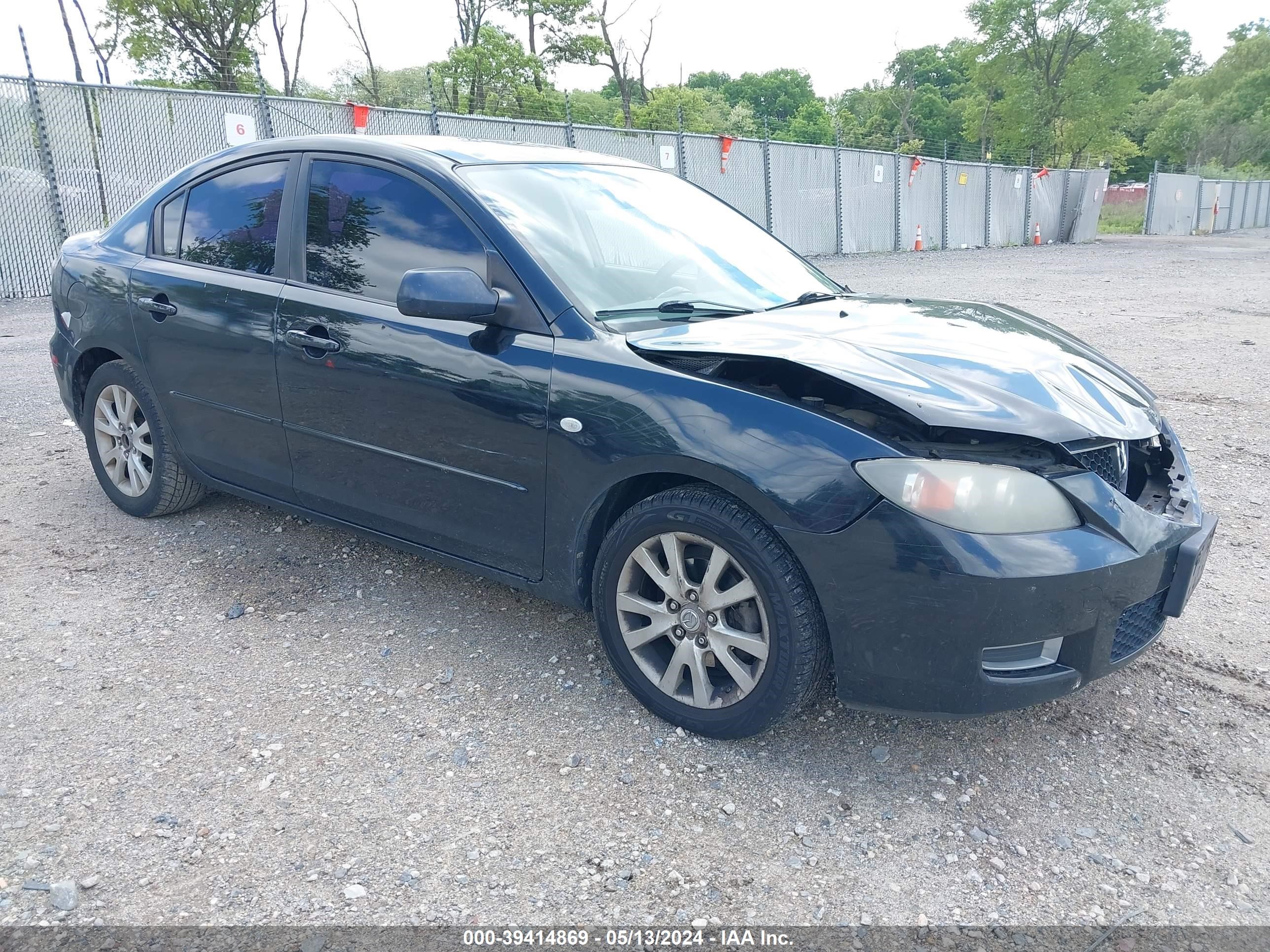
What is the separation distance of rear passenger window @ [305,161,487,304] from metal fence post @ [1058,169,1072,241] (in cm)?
3622

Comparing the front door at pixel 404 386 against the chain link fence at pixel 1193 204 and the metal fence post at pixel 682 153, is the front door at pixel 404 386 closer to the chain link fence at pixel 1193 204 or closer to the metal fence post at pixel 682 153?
the metal fence post at pixel 682 153

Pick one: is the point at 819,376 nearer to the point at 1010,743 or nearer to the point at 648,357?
the point at 648,357

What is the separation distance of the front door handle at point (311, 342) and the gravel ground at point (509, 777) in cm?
101

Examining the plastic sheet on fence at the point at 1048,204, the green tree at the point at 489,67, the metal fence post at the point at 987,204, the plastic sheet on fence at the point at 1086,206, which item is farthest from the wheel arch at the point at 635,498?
the green tree at the point at 489,67

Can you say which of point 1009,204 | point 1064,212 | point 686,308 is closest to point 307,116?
point 686,308

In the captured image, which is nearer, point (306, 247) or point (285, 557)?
point (306, 247)

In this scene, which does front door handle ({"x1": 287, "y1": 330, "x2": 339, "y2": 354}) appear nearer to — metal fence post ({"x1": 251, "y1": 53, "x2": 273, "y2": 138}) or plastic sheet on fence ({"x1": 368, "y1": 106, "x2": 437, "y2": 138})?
metal fence post ({"x1": 251, "y1": 53, "x2": 273, "y2": 138})

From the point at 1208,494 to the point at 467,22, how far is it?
4323cm

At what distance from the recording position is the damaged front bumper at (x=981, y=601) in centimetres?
231

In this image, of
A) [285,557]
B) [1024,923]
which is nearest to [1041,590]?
[1024,923]

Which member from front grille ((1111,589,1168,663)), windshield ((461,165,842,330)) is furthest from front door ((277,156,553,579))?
front grille ((1111,589,1168,663))

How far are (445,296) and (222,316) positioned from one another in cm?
138

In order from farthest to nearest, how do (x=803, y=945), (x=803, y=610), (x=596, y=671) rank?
(x=596, y=671) → (x=803, y=610) → (x=803, y=945)

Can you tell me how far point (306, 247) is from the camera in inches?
140
